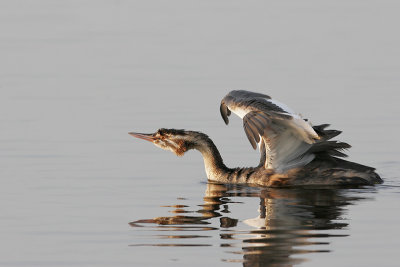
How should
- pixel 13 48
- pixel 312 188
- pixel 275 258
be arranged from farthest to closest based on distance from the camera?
pixel 13 48 → pixel 312 188 → pixel 275 258

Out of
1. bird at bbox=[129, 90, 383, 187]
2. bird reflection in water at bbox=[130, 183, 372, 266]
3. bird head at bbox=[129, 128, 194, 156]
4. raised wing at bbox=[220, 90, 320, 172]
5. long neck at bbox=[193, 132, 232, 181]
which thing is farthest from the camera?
bird head at bbox=[129, 128, 194, 156]

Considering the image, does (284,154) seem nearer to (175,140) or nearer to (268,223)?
(175,140)

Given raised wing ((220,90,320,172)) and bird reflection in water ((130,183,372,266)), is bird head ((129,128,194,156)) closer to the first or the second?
raised wing ((220,90,320,172))

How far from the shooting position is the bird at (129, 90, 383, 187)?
53.0 ft

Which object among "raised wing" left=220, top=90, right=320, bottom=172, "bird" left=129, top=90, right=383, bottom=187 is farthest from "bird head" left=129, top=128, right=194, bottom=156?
"raised wing" left=220, top=90, right=320, bottom=172

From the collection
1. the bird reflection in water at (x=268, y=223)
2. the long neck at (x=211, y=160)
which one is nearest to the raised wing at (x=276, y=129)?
the bird reflection in water at (x=268, y=223)

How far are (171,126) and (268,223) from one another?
25.0 feet

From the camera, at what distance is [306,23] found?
3522 cm

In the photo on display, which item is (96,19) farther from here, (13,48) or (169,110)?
(169,110)

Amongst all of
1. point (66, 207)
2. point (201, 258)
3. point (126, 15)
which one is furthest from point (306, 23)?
point (201, 258)

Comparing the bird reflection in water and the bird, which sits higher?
the bird

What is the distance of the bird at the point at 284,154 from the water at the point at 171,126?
1.34ft

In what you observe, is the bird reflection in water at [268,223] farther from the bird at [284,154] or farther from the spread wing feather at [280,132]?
the spread wing feather at [280,132]

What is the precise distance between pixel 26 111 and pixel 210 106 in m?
3.69
